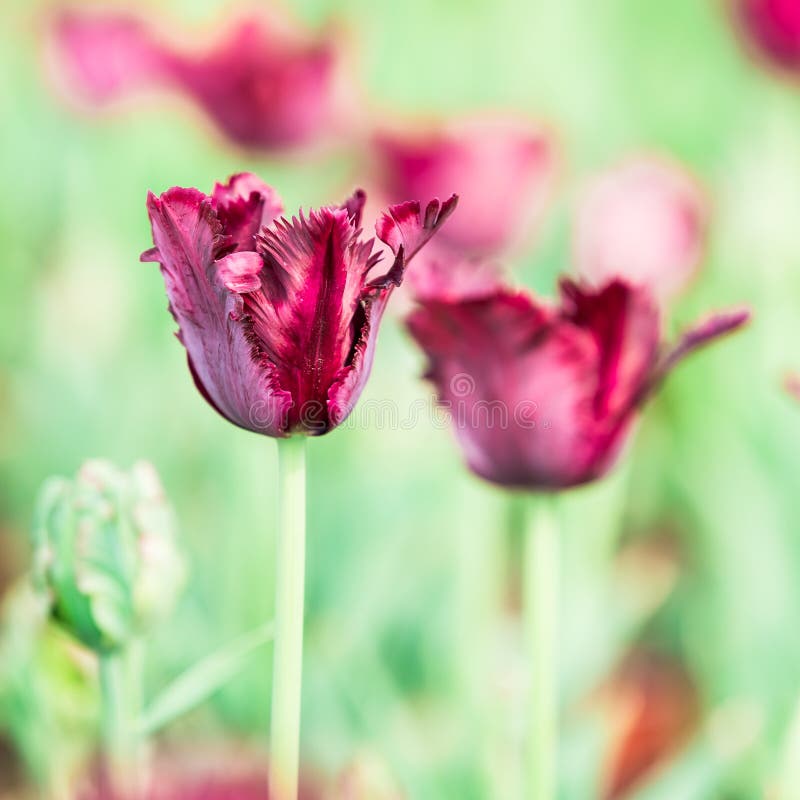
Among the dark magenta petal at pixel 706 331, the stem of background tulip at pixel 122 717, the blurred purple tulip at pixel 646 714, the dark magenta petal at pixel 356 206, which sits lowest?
the blurred purple tulip at pixel 646 714

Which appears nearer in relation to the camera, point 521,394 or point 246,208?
point 246,208

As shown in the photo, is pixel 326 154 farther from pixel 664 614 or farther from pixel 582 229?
pixel 664 614

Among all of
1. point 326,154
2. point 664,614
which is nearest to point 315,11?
point 326,154

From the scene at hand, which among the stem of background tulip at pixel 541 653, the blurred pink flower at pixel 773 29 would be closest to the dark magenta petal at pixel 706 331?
the stem of background tulip at pixel 541 653

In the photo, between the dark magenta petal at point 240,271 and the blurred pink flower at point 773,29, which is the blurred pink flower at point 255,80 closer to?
the blurred pink flower at point 773,29

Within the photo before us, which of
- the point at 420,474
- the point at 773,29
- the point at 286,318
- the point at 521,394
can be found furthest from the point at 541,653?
the point at 773,29

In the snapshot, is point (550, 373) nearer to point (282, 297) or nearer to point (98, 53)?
point (282, 297)
